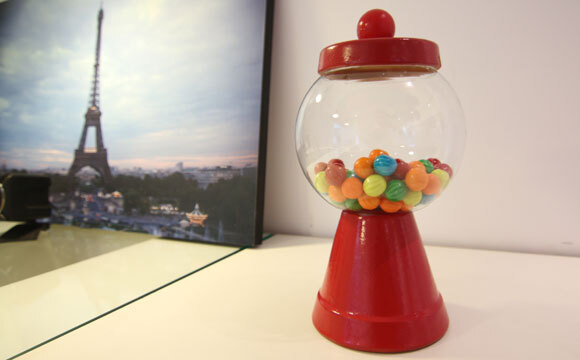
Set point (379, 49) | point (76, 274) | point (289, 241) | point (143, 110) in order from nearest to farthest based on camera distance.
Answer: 1. point (379, 49)
2. point (76, 274)
3. point (289, 241)
4. point (143, 110)

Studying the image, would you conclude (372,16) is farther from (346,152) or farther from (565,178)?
(565,178)

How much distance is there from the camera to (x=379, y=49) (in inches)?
17.6

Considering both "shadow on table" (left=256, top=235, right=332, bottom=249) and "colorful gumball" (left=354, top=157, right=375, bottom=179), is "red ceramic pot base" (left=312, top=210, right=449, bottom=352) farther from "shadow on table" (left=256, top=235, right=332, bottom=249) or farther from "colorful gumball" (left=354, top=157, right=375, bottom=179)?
"shadow on table" (left=256, top=235, right=332, bottom=249)

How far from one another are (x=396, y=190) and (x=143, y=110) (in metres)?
0.82

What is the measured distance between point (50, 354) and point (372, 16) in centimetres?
54

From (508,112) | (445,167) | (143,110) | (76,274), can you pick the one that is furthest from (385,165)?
(143,110)

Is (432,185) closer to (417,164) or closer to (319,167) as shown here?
(417,164)

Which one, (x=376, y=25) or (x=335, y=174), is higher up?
(x=376, y=25)

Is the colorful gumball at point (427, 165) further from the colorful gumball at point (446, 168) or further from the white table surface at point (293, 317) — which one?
the white table surface at point (293, 317)

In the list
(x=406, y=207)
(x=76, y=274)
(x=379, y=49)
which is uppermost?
(x=379, y=49)

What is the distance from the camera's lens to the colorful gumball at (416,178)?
0.47 metres

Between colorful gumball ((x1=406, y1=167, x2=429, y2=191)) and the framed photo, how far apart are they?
0.49m

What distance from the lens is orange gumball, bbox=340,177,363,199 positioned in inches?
19.1

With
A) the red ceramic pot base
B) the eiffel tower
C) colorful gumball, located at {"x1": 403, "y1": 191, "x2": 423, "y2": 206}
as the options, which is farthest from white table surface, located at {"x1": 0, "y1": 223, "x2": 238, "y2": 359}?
colorful gumball, located at {"x1": 403, "y1": 191, "x2": 423, "y2": 206}
